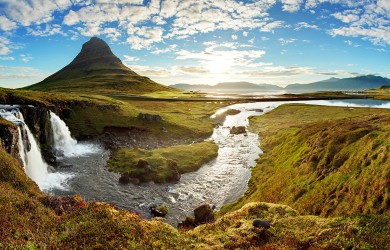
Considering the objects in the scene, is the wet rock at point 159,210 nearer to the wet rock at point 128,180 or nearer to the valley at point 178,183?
the valley at point 178,183

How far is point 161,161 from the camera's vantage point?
59500mm

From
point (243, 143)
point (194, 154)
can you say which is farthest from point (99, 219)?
point (243, 143)

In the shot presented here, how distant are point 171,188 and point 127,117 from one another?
55.3m

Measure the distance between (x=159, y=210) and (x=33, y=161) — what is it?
99.8 feet

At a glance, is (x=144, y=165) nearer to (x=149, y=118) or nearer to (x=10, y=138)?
(x=10, y=138)

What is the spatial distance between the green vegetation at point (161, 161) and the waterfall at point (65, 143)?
38.2 feet

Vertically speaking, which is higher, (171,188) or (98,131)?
(98,131)

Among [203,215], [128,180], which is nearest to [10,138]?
[128,180]

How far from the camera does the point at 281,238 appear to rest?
19281 mm

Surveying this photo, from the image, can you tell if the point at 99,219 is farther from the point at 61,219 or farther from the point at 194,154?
the point at 194,154

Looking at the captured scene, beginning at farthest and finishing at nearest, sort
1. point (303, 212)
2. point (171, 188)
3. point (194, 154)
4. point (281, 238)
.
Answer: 1. point (194, 154)
2. point (171, 188)
3. point (303, 212)
4. point (281, 238)

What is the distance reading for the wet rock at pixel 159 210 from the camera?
3939cm

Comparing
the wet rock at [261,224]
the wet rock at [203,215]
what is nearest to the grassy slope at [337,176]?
the wet rock at [203,215]

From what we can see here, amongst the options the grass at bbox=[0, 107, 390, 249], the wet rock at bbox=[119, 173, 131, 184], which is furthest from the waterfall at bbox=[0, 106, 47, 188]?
the grass at bbox=[0, 107, 390, 249]
